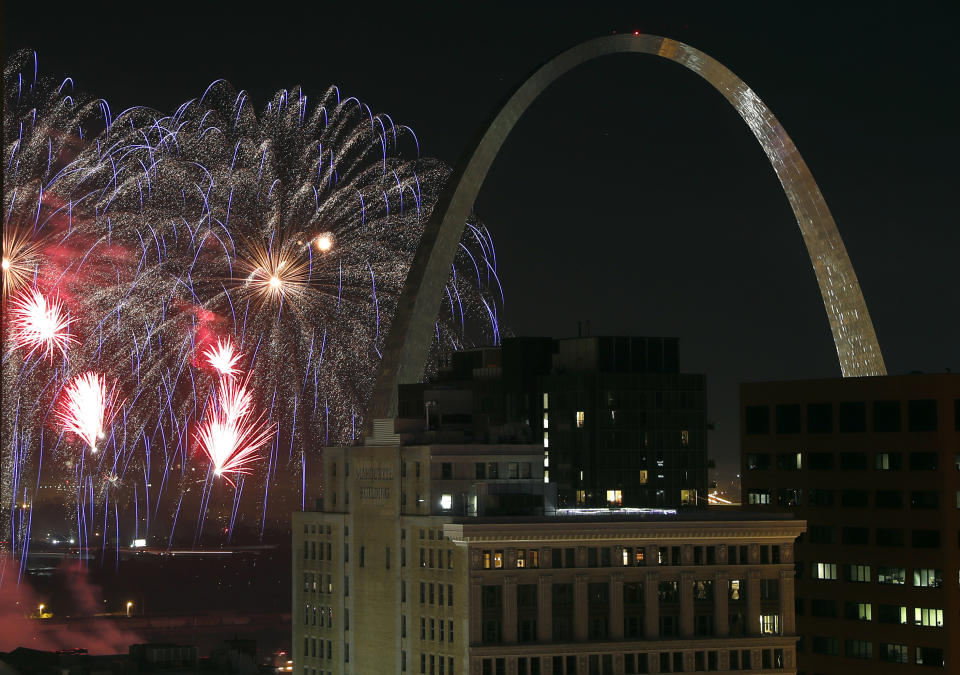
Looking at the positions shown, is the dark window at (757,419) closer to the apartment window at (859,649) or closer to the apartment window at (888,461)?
the apartment window at (888,461)

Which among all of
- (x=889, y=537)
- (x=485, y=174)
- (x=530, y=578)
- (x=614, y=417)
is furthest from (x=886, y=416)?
(x=485, y=174)

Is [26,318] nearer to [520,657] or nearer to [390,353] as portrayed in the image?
[390,353]

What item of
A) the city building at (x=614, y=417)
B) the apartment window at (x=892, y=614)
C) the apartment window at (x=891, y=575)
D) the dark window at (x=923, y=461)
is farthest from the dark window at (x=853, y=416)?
the city building at (x=614, y=417)

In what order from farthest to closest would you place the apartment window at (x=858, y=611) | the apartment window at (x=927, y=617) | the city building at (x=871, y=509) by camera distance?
the apartment window at (x=858, y=611), the city building at (x=871, y=509), the apartment window at (x=927, y=617)

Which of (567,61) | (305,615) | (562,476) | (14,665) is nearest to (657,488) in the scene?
(562,476)

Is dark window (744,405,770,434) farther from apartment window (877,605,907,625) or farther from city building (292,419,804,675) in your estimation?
city building (292,419,804,675)
